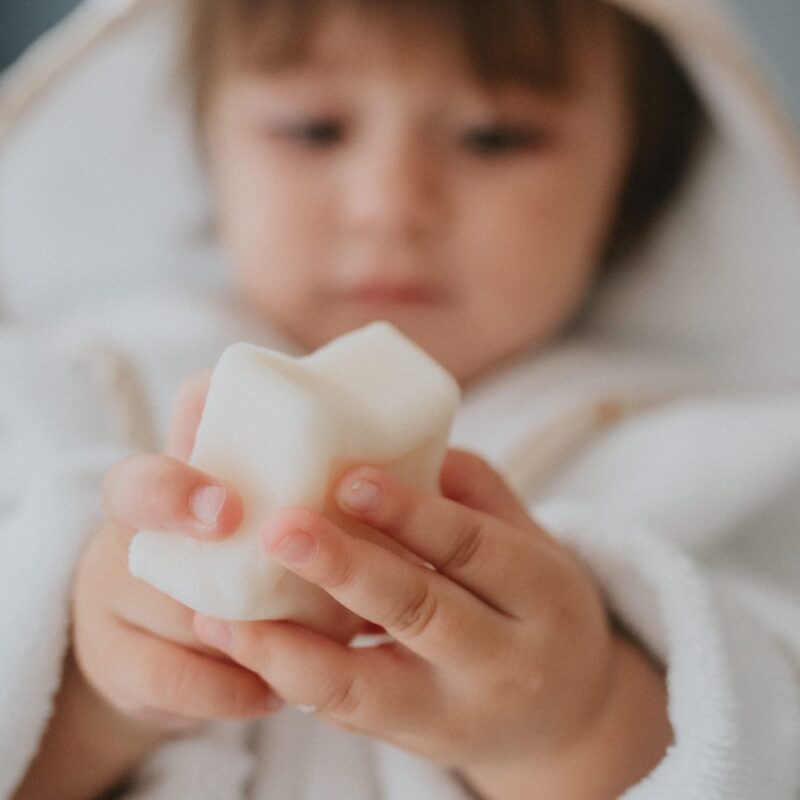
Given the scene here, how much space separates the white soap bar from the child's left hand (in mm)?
10

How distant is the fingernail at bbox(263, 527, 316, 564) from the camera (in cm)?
27

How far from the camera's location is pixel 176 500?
0.29 meters

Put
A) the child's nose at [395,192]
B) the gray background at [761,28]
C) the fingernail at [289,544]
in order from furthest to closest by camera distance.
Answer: the gray background at [761,28] < the child's nose at [395,192] < the fingernail at [289,544]

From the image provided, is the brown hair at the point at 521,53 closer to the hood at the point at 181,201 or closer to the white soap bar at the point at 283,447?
the hood at the point at 181,201

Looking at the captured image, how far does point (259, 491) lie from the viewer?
0.29m

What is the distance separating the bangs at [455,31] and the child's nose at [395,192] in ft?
0.23

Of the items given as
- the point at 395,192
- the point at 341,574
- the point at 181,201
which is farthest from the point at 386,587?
the point at 181,201

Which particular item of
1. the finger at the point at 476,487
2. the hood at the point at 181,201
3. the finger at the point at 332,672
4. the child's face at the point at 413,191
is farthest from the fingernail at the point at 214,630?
the hood at the point at 181,201

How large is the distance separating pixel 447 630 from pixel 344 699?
0.05m

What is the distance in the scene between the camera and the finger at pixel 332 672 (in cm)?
32

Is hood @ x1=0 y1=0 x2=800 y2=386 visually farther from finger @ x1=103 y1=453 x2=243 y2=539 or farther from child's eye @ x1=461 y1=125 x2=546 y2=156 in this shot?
finger @ x1=103 y1=453 x2=243 y2=539

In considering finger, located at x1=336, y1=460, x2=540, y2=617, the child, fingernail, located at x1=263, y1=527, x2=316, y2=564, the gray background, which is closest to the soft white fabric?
the child

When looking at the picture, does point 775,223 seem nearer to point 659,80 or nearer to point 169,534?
point 659,80

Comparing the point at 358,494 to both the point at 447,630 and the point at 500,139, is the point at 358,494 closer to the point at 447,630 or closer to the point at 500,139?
the point at 447,630
